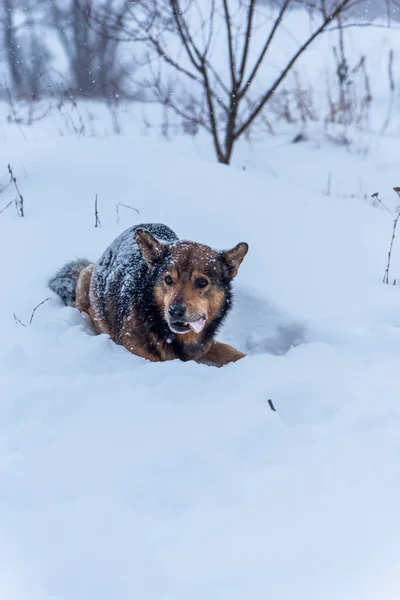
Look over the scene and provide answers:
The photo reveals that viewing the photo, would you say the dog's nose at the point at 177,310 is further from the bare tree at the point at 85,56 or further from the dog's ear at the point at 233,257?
the bare tree at the point at 85,56

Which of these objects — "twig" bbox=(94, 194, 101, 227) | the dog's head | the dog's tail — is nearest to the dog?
the dog's head

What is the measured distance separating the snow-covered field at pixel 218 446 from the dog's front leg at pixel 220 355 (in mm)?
320

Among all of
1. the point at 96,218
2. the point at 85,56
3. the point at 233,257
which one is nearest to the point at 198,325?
the point at 233,257

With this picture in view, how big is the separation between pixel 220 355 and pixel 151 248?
961 mm

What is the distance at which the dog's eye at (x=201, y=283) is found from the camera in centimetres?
335

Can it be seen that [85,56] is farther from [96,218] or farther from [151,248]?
[151,248]

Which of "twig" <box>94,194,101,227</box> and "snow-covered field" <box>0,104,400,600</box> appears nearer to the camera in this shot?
"snow-covered field" <box>0,104,400,600</box>

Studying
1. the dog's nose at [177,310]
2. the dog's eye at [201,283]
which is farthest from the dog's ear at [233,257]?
the dog's nose at [177,310]

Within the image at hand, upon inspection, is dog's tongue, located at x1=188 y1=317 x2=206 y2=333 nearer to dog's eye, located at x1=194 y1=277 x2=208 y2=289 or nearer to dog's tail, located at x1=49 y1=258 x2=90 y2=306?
dog's eye, located at x1=194 y1=277 x2=208 y2=289

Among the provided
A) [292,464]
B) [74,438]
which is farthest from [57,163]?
[292,464]

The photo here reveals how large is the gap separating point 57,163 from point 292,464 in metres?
5.20

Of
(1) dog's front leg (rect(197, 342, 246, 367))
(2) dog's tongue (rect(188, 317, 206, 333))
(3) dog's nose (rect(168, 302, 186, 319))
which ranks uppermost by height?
(3) dog's nose (rect(168, 302, 186, 319))

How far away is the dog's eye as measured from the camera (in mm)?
3349

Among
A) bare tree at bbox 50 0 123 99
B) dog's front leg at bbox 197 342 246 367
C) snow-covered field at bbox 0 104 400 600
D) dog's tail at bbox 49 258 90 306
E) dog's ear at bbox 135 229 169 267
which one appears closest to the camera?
snow-covered field at bbox 0 104 400 600
